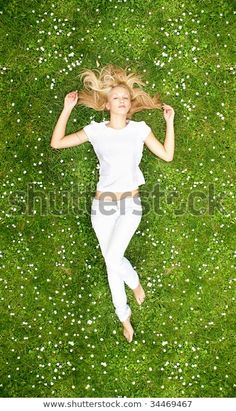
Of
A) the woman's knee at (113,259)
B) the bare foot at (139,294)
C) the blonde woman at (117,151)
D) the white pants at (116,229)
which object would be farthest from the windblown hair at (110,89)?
the bare foot at (139,294)

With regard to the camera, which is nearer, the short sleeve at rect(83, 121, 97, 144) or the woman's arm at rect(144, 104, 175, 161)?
the short sleeve at rect(83, 121, 97, 144)

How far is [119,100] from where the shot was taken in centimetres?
521

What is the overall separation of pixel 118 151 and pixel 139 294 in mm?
2015

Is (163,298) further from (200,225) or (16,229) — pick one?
(16,229)

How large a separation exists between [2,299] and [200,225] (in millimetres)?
2970

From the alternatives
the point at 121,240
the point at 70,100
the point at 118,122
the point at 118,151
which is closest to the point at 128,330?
the point at 121,240

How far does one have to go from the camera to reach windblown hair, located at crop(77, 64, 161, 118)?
18.1ft

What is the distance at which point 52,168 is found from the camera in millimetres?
6055

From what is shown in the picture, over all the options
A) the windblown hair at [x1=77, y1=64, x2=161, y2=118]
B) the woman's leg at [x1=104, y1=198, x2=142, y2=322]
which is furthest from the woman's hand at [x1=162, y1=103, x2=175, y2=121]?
the woman's leg at [x1=104, y1=198, x2=142, y2=322]

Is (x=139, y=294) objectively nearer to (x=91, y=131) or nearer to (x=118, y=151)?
(x=118, y=151)

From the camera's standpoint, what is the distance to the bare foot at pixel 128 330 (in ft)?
19.3

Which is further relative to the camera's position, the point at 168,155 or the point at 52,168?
the point at 52,168

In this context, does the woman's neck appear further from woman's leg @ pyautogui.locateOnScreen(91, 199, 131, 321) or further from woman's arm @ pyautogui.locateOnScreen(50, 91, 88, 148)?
woman's leg @ pyautogui.locateOnScreen(91, 199, 131, 321)
